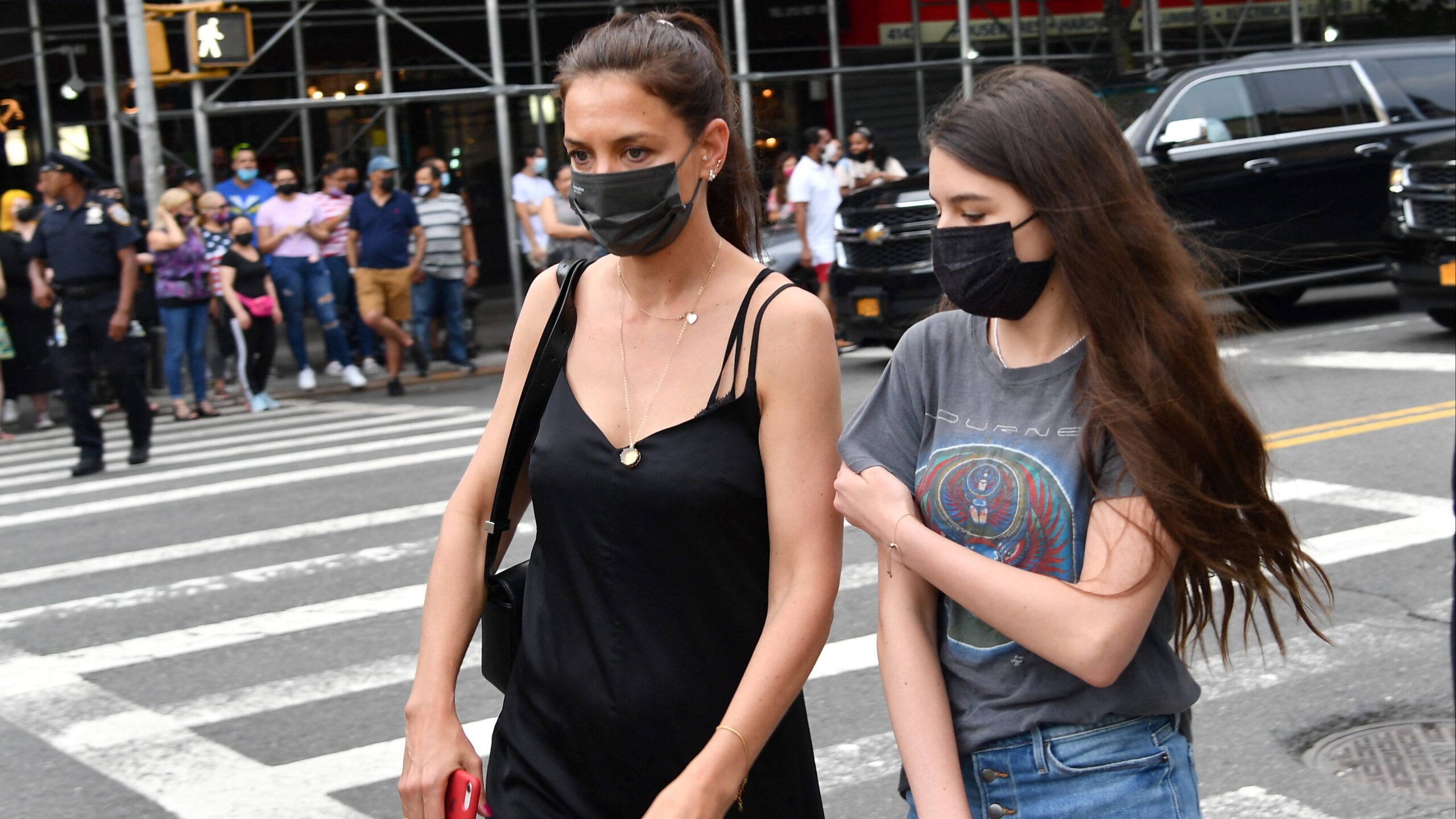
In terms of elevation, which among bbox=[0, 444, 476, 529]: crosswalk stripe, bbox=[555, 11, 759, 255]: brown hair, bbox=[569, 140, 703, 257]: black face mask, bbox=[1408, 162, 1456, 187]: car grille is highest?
bbox=[555, 11, 759, 255]: brown hair

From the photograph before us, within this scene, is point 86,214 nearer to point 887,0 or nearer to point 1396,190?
point 1396,190

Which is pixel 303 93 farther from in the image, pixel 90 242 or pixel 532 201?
pixel 90 242

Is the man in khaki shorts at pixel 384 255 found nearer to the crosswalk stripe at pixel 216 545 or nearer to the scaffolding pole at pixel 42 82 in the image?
the crosswalk stripe at pixel 216 545

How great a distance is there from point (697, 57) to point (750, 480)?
642 millimetres

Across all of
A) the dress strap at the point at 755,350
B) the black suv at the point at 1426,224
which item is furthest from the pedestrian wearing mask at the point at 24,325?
the dress strap at the point at 755,350

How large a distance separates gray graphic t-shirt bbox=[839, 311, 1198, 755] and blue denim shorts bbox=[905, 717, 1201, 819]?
0.06 ft

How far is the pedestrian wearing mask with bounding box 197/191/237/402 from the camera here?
13828 millimetres

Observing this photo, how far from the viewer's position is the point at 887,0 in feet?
79.2

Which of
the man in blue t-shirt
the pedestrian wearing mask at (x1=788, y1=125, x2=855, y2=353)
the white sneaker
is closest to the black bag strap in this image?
the pedestrian wearing mask at (x1=788, y1=125, x2=855, y2=353)

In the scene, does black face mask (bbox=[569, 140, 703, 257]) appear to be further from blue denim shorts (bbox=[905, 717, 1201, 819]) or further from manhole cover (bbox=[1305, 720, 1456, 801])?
manhole cover (bbox=[1305, 720, 1456, 801])

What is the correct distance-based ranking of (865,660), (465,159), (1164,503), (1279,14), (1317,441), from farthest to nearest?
(1279,14) < (465,159) < (1317,441) < (865,660) < (1164,503)

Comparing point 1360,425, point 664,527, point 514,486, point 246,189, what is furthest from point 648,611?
point 246,189

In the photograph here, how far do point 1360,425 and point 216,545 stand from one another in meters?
6.39

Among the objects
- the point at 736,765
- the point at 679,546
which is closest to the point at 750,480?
the point at 679,546
